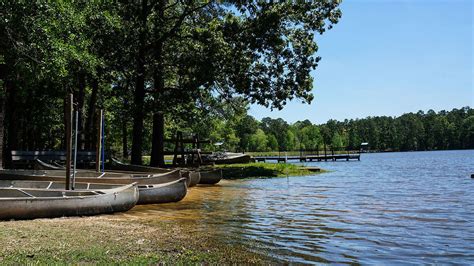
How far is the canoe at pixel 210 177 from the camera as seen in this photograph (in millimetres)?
25188

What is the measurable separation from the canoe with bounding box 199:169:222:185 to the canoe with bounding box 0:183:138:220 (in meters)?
11.4

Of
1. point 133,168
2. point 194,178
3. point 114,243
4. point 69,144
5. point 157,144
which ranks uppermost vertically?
point 157,144

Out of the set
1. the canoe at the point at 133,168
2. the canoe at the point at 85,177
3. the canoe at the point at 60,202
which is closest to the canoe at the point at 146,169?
the canoe at the point at 133,168

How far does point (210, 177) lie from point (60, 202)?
46.4 ft

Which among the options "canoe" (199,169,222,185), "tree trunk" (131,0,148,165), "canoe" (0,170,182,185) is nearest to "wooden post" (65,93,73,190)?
"canoe" (0,170,182,185)

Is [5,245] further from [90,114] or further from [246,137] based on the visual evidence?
[246,137]

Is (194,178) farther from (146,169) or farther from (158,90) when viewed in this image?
(158,90)

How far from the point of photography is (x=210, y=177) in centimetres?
2539

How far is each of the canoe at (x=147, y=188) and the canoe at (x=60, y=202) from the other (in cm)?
159

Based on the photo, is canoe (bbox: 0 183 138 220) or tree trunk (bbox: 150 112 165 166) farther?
tree trunk (bbox: 150 112 165 166)

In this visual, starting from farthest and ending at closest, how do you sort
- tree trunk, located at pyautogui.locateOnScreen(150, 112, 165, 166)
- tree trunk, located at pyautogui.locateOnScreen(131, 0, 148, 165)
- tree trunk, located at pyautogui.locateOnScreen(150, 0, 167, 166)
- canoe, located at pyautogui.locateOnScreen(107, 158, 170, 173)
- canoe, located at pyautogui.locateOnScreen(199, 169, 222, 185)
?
tree trunk, located at pyautogui.locateOnScreen(150, 112, 165, 166), tree trunk, located at pyautogui.locateOnScreen(150, 0, 167, 166), tree trunk, located at pyautogui.locateOnScreen(131, 0, 148, 165), canoe, located at pyautogui.locateOnScreen(199, 169, 222, 185), canoe, located at pyautogui.locateOnScreen(107, 158, 170, 173)

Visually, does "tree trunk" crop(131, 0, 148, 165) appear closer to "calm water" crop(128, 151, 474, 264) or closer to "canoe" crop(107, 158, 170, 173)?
"canoe" crop(107, 158, 170, 173)

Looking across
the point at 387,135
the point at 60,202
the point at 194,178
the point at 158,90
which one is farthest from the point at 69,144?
the point at 387,135

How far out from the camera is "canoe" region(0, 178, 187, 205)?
14.2 m
